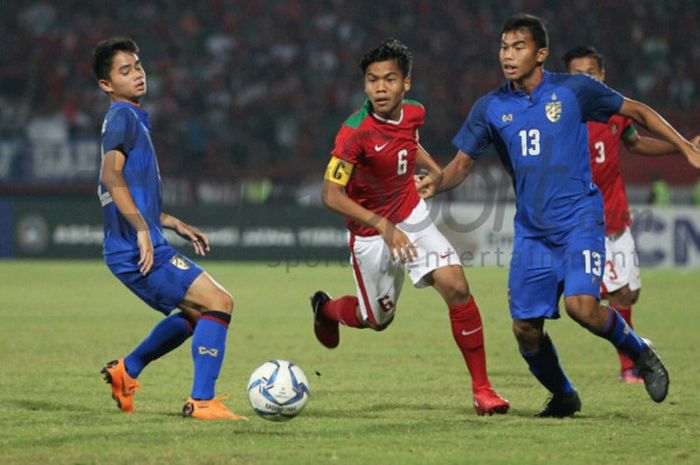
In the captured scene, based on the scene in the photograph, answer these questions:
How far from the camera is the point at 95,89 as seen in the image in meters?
25.3

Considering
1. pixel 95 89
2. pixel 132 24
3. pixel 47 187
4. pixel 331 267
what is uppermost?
pixel 132 24

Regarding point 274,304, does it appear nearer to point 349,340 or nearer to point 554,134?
point 349,340

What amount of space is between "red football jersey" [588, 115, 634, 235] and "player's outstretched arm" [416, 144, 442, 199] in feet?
5.81

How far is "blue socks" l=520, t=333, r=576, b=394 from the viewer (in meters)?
6.58

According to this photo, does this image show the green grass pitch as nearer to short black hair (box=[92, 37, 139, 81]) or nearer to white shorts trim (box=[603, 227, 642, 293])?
white shorts trim (box=[603, 227, 642, 293])

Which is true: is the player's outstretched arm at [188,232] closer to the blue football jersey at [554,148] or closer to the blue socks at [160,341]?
the blue socks at [160,341]

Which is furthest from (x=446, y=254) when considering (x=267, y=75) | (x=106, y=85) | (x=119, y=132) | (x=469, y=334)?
(x=267, y=75)

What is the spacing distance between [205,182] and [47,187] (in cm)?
327

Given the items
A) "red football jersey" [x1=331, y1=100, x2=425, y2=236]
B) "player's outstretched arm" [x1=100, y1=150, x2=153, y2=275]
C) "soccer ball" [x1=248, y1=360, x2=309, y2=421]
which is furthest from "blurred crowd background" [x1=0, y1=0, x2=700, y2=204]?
"soccer ball" [x1=248, y1=360, x2=309, y2=421]

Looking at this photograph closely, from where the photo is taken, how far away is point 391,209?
7.17m

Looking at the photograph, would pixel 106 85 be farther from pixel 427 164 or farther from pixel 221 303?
pixel 427 164

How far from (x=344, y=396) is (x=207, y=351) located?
1363 millimetres

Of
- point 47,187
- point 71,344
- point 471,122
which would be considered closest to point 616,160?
point 471,122

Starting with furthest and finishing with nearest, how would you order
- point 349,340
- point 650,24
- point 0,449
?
point 650,24, point 349,340, point 0,449
